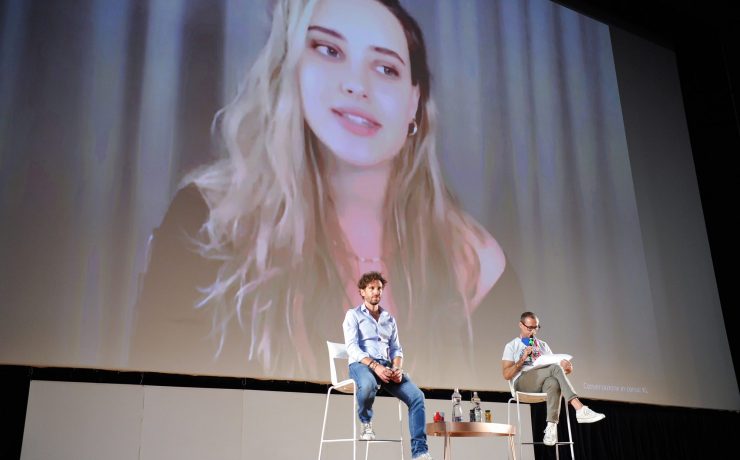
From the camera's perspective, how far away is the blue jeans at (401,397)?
10.9 ft

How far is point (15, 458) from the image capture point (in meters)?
3.33

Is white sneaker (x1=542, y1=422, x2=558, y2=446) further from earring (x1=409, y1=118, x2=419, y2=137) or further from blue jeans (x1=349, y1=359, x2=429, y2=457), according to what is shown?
earring (x1=409, y1=118, x2=419, y2=137)

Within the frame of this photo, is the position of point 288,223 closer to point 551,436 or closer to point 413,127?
point 413,127

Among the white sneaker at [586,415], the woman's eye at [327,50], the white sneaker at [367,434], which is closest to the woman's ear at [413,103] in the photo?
the woman's eye at [327,50]

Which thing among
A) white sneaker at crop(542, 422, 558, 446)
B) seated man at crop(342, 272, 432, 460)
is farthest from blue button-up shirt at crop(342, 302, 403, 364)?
white sneaker at crop(542, 422, 558, 446)

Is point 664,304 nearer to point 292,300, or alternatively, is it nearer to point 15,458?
point 292,300

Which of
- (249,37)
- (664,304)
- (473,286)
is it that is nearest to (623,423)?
(664,304)

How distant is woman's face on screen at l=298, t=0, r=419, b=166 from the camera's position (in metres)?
4.58

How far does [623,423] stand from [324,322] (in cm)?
276

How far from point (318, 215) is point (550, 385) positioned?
1670 mm

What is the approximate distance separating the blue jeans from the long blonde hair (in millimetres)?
720

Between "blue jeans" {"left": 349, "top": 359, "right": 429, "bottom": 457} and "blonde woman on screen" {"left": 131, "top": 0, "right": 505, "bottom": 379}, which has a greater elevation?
"blonde woman on screen" {"left": 131, "top": 0, "right": 505, "bottom": 379}

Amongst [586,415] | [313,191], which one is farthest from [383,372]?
[313,191]

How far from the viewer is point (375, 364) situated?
346 cm
